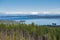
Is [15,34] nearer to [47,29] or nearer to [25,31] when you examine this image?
[25,31]

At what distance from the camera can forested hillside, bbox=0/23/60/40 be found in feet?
10.7

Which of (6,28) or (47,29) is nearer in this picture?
(47,29)

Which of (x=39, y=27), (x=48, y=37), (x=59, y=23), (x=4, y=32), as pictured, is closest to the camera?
(x=48, y=37)

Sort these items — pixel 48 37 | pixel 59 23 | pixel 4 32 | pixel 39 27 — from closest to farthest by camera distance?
pixel 48 37
pixel 39 27
pixel 4 32
pixel 59 23

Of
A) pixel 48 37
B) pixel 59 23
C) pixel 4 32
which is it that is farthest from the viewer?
pixel 59 23

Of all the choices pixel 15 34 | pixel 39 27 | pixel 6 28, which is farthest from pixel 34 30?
pixel 6 28

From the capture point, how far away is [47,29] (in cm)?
336

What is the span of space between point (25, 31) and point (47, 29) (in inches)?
14.4

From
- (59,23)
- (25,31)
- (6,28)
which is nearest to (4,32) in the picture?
(6,28)

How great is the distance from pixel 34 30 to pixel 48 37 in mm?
285

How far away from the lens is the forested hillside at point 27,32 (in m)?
3.27

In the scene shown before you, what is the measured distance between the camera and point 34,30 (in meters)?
3.40

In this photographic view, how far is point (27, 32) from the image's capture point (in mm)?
3441

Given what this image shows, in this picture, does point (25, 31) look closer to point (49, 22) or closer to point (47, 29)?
point (47, 29)
